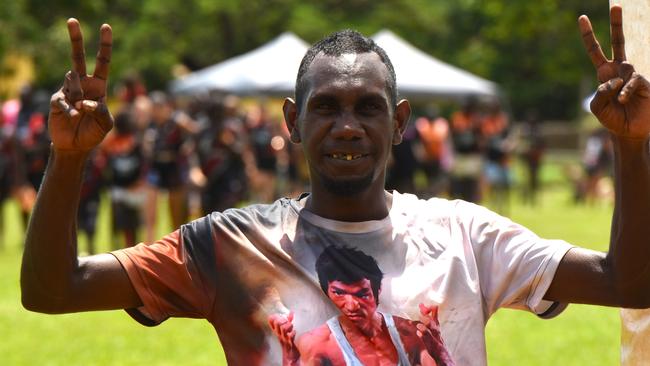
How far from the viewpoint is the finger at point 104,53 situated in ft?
11.4

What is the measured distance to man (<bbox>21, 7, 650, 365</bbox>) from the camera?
3.41 metres

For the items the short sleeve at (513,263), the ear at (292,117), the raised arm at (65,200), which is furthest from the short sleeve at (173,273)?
the short sleeve at (513,263)

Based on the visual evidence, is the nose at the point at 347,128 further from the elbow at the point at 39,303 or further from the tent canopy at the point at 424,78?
the tent canopy at the point at 424,78

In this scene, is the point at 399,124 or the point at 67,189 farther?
the point at 399,124

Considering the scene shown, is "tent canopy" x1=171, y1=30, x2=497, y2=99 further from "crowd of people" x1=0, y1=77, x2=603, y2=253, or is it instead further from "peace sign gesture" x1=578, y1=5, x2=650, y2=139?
"peace sign gesture" x1=578, y1=5, x2=650, y2=139

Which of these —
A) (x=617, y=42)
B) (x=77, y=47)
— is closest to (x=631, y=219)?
(x=617, y=42)

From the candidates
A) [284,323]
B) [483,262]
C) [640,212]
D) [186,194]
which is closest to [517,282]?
[483,262]

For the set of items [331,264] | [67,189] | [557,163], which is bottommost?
[557,163]

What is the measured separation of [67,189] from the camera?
3391 mm

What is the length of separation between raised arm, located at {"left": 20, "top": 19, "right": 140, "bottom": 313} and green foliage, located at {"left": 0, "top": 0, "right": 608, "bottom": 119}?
118ft

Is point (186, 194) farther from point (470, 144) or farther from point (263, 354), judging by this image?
point (263, 354)

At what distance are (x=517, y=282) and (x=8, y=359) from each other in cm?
639

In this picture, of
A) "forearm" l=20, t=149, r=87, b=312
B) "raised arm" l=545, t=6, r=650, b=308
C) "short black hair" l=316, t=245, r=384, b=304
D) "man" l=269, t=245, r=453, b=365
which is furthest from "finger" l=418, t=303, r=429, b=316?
"forearm" l=20, t=149, r=87, b=312

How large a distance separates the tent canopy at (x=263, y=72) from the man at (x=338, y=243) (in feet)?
63.6
